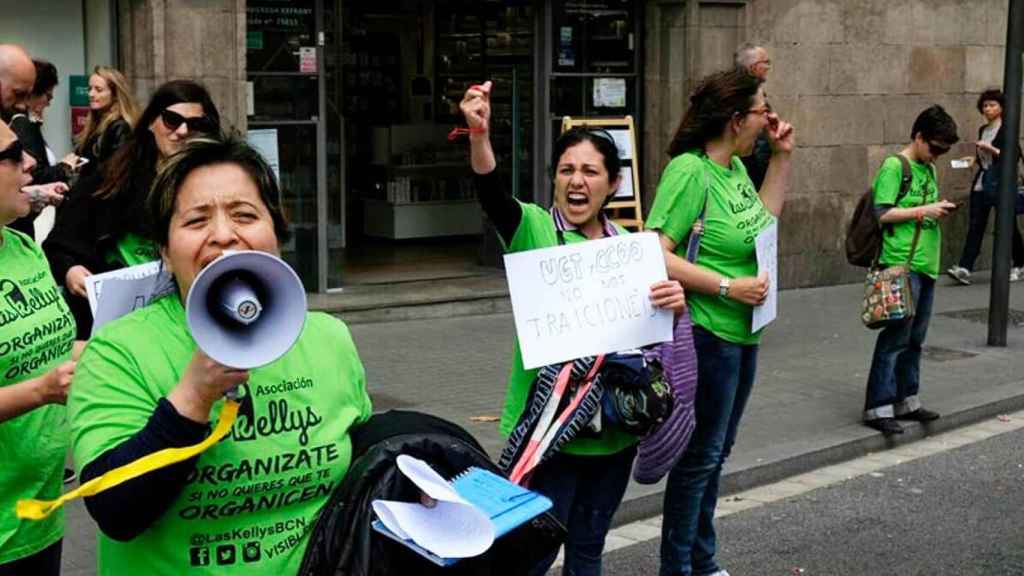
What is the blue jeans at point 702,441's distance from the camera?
18.1 feet

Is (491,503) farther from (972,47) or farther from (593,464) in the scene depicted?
(972,47)

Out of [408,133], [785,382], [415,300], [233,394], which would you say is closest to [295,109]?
[415,300]

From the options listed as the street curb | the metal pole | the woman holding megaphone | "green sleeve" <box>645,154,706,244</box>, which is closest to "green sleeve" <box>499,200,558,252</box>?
"green sleeve" <box>645,154,706,244</box>

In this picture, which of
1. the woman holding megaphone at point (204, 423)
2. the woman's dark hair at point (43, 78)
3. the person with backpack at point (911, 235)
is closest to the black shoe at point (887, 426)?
the person with backpack at point (911, 235)

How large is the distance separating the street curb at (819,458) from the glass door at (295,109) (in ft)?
16.2

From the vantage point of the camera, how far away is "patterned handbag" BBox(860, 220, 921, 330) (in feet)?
27.3

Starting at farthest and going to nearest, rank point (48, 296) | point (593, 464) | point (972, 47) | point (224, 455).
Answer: point (972, 47)
point (593, 464)
point (48, 296)
point (224, 455)

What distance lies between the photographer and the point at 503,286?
43.3ft

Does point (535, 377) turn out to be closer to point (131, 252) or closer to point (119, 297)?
point (131, 252)

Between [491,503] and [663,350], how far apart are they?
2342 millimetres

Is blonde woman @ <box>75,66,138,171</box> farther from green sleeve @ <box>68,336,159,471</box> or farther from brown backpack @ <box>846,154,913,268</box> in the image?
brown backpack @ <box>846,154,913,268</box>

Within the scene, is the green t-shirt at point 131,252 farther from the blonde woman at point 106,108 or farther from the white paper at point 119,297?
the white paper at point 119,297

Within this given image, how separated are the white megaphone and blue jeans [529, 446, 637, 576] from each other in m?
2.41

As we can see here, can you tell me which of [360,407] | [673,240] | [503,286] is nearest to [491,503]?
[360,407]
